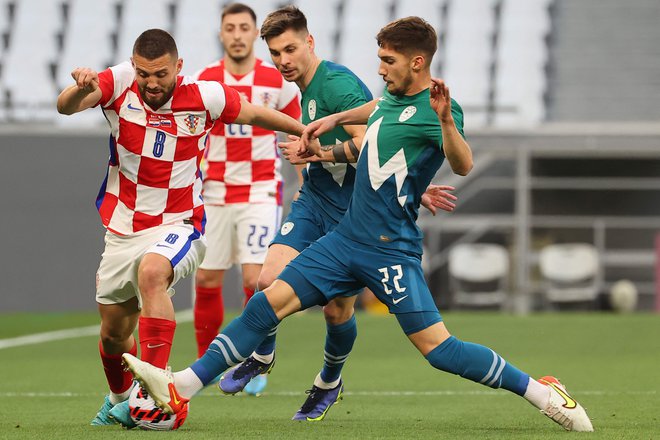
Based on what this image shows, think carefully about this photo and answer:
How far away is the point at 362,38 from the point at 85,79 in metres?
20.7

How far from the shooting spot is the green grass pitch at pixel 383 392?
5.27 m

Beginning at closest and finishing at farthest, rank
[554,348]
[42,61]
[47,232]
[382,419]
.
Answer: [382,419] < [554,348] < [47,232] < [42,61]

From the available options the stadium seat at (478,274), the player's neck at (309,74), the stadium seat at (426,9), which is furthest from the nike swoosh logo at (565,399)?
the stadium seat at (426,9)

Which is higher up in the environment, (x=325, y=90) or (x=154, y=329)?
(x=325, y=90)

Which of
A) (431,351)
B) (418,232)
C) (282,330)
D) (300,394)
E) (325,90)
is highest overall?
(325,90)

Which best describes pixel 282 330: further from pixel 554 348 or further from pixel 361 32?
pixel 361 32

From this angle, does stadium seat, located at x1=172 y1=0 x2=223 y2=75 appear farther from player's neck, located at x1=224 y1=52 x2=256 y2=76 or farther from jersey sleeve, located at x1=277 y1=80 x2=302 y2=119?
jersey sleeve, located at x1=277 y1=80 x2=302 y2=119

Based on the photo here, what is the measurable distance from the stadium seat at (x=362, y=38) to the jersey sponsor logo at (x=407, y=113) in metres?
19.2

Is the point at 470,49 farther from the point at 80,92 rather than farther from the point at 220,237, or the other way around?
the point at 80,92

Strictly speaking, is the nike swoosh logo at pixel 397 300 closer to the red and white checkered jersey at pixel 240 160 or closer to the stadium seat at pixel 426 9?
the red and white checkered jersey at pixel 240 160

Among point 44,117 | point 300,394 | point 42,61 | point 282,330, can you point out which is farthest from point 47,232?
point 300,394

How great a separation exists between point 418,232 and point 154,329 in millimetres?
1287

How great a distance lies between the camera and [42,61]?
958 inches

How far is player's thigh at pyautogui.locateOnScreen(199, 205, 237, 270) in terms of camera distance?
26.0 feet
